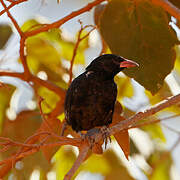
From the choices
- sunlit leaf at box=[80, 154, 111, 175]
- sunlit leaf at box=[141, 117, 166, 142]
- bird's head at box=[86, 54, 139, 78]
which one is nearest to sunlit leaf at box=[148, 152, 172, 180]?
sunlit leaf at box=[141, 117, 166, 142]

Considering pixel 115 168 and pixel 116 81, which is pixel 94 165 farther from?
pixel 116 81

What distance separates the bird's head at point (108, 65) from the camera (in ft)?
12.8

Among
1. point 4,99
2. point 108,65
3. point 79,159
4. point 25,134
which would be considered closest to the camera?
point 79,159

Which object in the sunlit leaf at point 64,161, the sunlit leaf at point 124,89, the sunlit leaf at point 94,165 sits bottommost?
the sunlit leaf at point 94,165

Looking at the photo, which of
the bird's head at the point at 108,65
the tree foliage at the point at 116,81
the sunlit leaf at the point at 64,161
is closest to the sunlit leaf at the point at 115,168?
the tree foliage at the point at 116,81

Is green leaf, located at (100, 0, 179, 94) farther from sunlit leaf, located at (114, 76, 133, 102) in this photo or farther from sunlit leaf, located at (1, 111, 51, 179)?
sunlit leaf, located at (1, 111, 51, 179)

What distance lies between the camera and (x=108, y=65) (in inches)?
158

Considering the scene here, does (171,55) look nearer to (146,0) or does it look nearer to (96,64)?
(146,0)

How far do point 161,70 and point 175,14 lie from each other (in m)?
0.80

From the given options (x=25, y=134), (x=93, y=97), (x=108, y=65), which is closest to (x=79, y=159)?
(x=93, y=97)

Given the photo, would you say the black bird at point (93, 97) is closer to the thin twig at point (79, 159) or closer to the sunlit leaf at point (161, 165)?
the sunlit leaf at point (161, 165)

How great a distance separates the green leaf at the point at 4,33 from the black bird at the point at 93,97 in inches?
38.1

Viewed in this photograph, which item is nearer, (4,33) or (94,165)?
(4,33)

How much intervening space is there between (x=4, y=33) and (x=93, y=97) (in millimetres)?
1266
